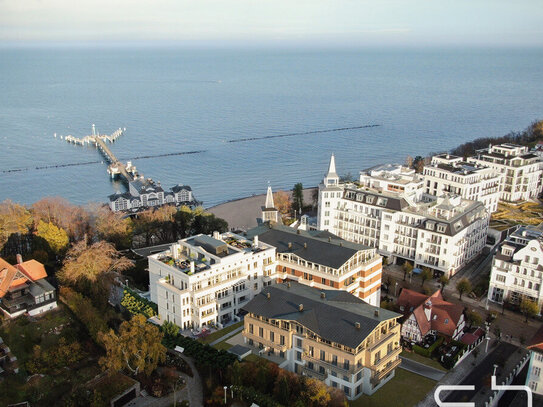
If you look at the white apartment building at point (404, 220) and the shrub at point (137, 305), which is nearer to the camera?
the shrub at point (137, 305)

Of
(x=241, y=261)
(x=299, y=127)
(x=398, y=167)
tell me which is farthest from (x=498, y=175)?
(x=299, y=127)

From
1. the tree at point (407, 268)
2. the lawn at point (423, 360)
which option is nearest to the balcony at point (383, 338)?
the lawn at point (423, 360)

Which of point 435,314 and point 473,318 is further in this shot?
point 473,318

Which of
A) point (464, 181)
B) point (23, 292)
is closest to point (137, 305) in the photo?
point (23, 292)

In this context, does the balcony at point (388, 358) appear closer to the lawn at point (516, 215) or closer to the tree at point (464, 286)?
the tree at point (464, 286)

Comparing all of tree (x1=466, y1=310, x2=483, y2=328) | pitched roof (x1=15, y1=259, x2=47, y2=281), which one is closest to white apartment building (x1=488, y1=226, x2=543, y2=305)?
tree (x1=466, y1=310, x2=483, y2=328)

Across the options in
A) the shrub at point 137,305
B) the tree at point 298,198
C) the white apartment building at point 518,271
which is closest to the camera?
the shrub at point 137,305

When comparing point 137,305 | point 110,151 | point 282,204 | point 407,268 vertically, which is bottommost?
point 137,305

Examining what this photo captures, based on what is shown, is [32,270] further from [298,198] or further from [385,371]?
[298,198]
